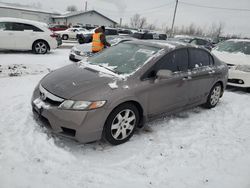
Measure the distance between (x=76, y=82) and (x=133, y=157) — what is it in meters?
1.38

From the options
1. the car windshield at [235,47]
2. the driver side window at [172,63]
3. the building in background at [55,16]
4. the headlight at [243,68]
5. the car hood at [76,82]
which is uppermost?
the building in background at [55,16]

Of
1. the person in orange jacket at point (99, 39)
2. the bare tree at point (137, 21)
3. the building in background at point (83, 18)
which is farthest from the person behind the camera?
the bare tree at point (137, 21)

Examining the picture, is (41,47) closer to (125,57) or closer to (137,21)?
(125,57)

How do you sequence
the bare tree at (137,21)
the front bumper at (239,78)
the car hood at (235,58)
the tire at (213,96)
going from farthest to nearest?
the bare tree at (137,21)
the car hood at (235,58)
the front bumper at (239,78)
the tire at (213,96)

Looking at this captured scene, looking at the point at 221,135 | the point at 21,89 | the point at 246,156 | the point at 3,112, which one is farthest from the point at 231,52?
the point at 3,112

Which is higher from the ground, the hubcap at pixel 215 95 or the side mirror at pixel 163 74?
the side mirror at pixel 163 74

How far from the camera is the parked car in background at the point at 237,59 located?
724cm

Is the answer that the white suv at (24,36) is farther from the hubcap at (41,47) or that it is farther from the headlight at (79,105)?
the headlight at (79,105)

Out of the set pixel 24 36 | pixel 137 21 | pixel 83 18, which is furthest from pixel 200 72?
pixel 137 21

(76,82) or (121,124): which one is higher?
(76,82)

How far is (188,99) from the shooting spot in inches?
185

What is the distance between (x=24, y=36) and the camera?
35.7ft

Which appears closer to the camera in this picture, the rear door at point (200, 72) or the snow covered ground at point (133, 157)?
the snow covered ground at point (133, 157)

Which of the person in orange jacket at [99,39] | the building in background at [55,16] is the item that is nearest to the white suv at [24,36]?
the person in orange jacket at [99,39]
